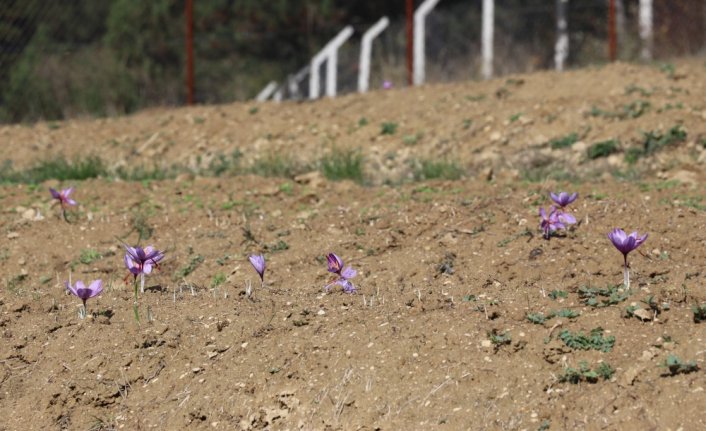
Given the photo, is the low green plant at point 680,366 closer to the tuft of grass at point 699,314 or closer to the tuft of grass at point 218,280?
the tuft of grass at point 699,314

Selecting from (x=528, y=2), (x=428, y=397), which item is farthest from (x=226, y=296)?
(x=528, y=2)

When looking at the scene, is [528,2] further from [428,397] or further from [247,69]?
[428,397]

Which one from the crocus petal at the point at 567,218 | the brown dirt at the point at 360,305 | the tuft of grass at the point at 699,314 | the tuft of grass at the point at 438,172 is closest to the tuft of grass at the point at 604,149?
the brown dirt at the point at 360,305

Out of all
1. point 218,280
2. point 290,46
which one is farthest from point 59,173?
point 290,46

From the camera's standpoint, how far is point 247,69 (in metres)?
16.6

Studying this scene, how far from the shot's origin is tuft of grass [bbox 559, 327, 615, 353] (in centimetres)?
359

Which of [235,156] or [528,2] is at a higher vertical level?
[528,2]

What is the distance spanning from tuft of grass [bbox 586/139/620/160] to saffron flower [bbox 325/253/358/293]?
140 inches

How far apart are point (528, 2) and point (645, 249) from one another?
35.2 ft

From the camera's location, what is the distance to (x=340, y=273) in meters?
4.26

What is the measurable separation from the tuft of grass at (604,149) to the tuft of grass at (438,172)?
1017mm

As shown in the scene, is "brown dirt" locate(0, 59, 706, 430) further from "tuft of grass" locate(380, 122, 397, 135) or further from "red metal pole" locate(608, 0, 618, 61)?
"red metal pole" locate(608, 0, 618, 61)

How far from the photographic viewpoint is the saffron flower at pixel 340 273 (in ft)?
13.7

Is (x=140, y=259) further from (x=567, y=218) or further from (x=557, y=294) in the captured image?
(x=567, y=218)
